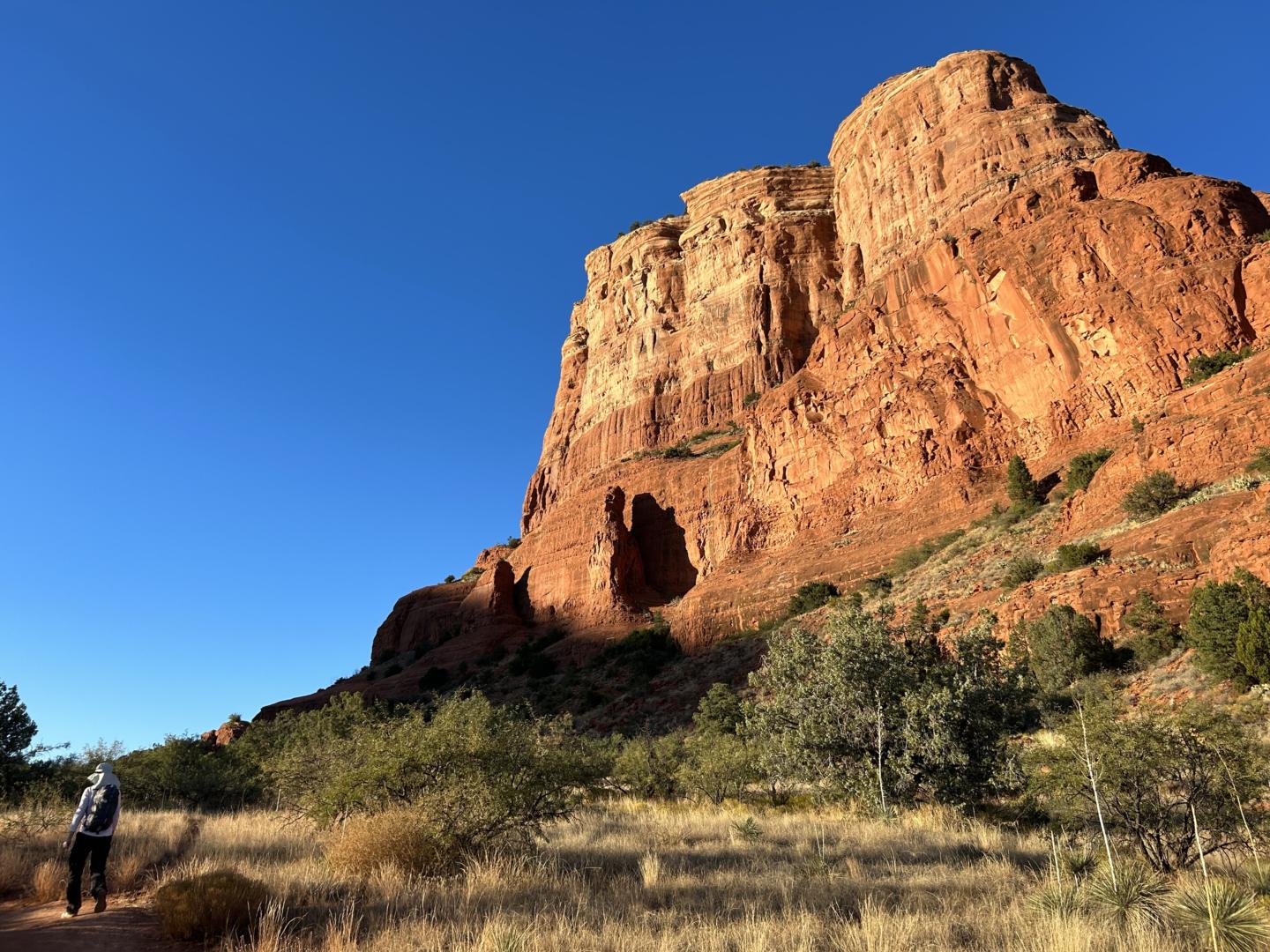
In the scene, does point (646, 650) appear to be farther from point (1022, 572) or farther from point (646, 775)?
point (646, 775)

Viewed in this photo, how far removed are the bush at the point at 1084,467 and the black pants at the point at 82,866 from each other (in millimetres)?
34703

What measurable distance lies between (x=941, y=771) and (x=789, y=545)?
35395mm

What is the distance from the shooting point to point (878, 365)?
45.8 meters

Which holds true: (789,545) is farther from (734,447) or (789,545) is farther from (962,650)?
(962,650)

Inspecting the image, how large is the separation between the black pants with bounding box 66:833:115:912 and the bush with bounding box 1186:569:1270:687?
20254 millimetres

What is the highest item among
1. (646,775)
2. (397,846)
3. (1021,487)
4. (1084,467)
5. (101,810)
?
(1084,467)

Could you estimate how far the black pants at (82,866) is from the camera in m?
6.11

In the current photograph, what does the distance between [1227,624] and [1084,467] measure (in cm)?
1721

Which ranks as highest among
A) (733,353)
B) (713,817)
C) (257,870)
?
(733,353)

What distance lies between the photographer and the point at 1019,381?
37.7m

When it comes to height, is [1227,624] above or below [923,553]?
below

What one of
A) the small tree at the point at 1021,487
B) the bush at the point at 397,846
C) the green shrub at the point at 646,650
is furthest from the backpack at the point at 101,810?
the green shrub at the point at 646,650

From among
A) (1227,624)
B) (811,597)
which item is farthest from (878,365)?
(1227,624)

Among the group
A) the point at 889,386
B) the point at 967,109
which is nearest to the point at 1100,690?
the point at 889,386
